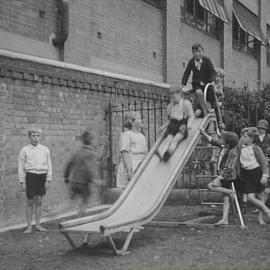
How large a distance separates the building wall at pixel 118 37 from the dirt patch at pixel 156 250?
5297mm

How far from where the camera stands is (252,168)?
31.6 ft

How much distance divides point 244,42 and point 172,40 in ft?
31.2

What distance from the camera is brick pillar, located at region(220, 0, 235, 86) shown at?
923 inches

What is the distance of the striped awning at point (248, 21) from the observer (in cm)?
2451

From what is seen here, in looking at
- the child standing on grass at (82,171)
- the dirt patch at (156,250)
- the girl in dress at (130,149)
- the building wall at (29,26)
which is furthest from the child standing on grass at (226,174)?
the building wall at (29,26)

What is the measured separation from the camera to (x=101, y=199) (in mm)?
13477

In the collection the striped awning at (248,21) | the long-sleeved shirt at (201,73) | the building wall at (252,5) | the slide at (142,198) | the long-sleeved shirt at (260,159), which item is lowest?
Result: the slide at (142,198)

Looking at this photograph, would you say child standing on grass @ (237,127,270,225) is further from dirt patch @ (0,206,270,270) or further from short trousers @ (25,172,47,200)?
short trousers @ (25,172,47,200)

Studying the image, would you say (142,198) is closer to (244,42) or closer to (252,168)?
(252,168)

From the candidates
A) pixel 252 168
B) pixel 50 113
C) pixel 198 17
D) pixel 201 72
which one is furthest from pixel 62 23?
pixel 198 17

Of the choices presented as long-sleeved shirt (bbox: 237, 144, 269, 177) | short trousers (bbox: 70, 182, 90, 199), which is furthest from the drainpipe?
short trousers (bbox: 70, 182, 90, 199)

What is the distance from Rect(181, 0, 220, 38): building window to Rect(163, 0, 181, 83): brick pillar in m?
1.15

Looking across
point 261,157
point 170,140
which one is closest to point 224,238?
point 261,157

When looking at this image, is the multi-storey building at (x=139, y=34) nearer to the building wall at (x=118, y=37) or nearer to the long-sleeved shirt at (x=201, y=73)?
the building wall at (x=118, y=37)
